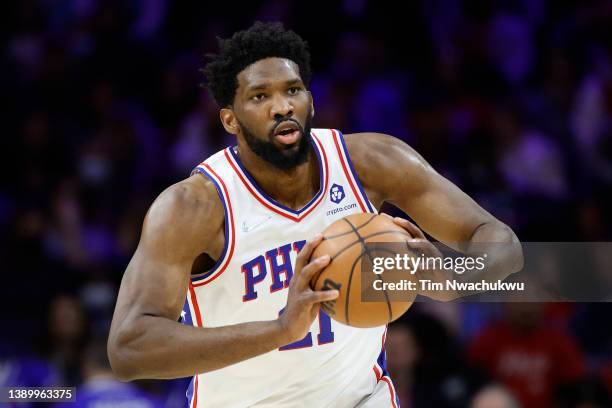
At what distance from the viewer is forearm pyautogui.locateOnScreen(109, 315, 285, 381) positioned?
3.89m

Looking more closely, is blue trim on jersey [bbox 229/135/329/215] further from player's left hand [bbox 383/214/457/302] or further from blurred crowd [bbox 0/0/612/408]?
blurred crowd [bbox 0/0/612/408]

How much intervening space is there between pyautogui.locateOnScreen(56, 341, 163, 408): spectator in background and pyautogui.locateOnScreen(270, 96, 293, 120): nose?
90.3 inches

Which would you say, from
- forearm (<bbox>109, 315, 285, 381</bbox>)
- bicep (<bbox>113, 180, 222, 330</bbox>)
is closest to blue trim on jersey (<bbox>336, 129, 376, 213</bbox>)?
bicep (<bbox>113, 180, 222, 330</bbox>)

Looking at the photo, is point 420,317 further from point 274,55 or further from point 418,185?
point 274,55

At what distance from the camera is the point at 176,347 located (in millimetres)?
3939

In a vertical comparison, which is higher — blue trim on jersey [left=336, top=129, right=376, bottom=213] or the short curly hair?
the short curly hair

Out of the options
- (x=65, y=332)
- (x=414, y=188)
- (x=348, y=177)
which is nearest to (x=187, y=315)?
(x=348, y=177)

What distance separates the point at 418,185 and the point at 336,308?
3.79 ft

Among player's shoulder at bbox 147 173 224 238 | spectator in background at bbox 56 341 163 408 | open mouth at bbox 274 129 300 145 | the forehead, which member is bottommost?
spectator in background at bbox 56 341 163 408

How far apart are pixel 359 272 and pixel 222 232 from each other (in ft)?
2.84

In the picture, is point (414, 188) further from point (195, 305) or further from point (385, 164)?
point (195, 305)

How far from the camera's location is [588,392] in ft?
22.0

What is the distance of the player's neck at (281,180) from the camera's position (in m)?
4.64

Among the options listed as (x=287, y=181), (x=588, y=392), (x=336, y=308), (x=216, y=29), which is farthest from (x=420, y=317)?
(x=216, y=29)
